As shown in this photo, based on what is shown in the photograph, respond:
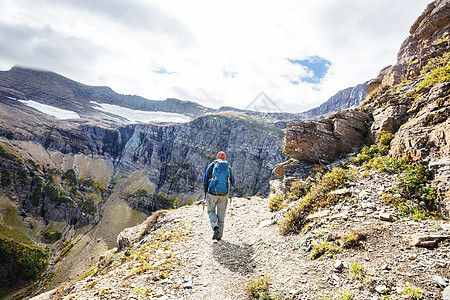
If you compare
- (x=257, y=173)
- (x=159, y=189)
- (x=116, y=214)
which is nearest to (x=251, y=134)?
(x=257, y=173)

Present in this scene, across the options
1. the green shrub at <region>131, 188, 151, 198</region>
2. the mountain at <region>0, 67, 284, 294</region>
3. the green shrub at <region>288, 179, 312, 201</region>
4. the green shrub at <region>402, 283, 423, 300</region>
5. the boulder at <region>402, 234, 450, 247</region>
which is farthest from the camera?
the green shrub at <region>131, 188, 151, 198</region>

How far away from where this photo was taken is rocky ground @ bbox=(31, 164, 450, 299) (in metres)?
4.19

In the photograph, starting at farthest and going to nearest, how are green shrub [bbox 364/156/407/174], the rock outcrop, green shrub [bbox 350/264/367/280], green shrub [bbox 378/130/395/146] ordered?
1. the rock outcrop
2. green shrub [bbox 378/130/395/146]
3. green shrub [bbox 364/156/407/174]
4. green shrub [bbox 350/264/367/280]

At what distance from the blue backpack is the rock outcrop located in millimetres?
9347

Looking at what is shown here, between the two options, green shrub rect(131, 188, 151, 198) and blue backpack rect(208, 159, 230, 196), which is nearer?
blue backpack rect(208, 159, 230, 196)

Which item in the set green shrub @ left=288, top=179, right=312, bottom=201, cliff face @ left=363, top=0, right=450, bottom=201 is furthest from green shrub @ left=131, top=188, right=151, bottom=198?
cliff face @ left=363, top=0, right=450, bottom=201

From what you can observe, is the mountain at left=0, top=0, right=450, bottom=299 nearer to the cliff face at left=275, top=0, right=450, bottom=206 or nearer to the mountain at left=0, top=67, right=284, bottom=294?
the cliff face at left=275, top=0, right=450, bottom=206

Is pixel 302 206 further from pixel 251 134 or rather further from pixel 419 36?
pixel 251 134

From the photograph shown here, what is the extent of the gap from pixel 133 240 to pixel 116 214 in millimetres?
166453

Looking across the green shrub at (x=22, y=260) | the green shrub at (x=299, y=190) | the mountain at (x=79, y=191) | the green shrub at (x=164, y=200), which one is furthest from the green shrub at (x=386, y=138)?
the green shrub at (x=164, y=200)

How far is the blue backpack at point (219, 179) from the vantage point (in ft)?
31.3

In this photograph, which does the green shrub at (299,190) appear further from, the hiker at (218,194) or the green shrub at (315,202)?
the hiker at (218,194)

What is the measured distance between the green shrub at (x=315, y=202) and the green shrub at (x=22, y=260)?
141 meters

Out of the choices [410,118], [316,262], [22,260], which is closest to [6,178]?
[22,260]
